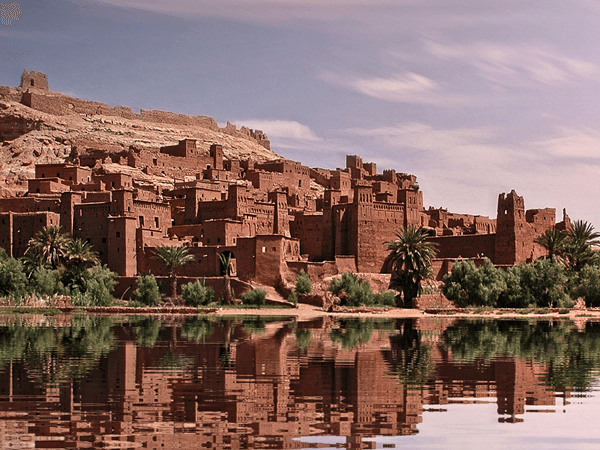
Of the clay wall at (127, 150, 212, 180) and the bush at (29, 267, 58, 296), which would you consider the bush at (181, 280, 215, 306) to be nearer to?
the bush at (29, 267, 58, 296)

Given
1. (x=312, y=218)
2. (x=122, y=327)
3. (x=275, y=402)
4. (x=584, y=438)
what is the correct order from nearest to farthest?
(x=584, y=438) → (x=275, y=402) → (x=122, y=327) → (x=312, y=218)

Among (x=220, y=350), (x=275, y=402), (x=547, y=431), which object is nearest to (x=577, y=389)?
(x=547, y=431)

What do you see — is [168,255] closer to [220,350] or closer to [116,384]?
[220,350]

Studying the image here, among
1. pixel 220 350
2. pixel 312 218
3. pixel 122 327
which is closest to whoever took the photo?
pixel 220 350

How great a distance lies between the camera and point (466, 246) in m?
63.5

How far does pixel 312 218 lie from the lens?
6738 cm

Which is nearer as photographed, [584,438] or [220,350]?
[584,438]

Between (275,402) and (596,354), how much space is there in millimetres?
13791

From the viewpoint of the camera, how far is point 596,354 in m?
28.1

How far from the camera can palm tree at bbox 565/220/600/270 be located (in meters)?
60.0

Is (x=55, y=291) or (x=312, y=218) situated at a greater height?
(x=312, y=218)

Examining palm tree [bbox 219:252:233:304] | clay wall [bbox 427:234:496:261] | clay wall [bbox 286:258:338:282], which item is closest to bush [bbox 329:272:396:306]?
clay wall [bbox 286:258:338:282]

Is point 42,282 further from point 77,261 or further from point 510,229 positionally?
point 510,229

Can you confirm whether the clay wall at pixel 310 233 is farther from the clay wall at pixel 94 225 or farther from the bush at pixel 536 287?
the bush at pixel 536 287
